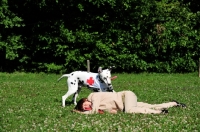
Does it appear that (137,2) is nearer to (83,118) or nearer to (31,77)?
(31,77)

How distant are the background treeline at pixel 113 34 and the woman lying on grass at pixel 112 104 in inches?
851

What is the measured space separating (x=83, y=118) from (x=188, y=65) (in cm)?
2419

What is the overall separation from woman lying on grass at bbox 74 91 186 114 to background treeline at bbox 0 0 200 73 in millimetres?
21608

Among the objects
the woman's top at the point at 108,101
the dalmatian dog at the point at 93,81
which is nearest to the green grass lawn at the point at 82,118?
the woman's top at the point at 108,101

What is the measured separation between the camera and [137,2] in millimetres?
34688

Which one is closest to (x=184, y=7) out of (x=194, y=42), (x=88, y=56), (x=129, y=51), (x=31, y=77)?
(x=194, y=42)

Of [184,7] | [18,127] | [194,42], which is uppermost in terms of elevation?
[184,7]

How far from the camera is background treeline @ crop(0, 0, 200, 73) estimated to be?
115ft

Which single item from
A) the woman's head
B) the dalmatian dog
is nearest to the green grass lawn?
the woman's head

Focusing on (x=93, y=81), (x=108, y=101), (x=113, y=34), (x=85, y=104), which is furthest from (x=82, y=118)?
(x=113, y=34)

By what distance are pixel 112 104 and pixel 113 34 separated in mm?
22318

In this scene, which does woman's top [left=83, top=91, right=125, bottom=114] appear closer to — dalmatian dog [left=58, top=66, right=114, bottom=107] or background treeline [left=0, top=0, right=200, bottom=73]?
dalmatian dog [left=58, top=66, right=114, bottom=107]

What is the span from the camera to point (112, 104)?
43.8 feet

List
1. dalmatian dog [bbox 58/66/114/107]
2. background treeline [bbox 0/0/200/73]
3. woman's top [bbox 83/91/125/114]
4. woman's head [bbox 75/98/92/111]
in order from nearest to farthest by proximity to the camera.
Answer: woman's head [bbox 75/98/92/111] < woman's top [bbox 83/91/125/114] < dalmatian dog [bbox 58/66/114/107] < background treeline [bbox 0/0/200/73]
